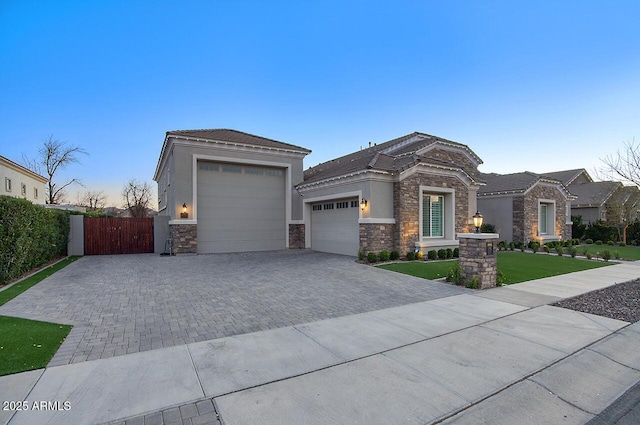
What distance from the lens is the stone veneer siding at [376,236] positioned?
1262cm

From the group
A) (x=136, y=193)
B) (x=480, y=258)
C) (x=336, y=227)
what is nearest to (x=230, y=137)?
(x=336, y=227)

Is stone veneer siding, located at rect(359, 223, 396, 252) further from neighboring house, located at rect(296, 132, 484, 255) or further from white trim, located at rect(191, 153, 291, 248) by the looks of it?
white trim, located at rect(191, 153, 291, 248)

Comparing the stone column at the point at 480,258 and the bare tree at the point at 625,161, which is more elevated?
the bare tree at the point at 625,161

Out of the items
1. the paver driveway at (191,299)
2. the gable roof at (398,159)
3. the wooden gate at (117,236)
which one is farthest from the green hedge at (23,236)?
the gable roof at (398,159)

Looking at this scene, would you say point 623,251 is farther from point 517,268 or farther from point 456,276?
point 456,276

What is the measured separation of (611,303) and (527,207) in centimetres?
1414

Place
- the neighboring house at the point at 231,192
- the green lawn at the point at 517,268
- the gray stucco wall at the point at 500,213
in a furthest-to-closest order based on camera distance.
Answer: the gray stucco wall at the point at 500,213 < the neighboring house at the point at 231,192 < the green lawn at the point at 517,268

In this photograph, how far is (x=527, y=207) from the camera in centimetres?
1903

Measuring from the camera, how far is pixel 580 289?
7.97 metres

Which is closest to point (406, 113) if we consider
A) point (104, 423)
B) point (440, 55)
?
point (440, 55)

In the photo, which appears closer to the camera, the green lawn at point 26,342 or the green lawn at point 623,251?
the green lawn at point 26,342

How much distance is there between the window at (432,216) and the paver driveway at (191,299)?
4.69m

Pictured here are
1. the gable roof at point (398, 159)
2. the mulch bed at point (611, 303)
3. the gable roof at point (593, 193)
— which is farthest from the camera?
the gable roof at point (593, 193)

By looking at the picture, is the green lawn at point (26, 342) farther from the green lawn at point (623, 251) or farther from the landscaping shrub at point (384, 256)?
the green lawn at point (623, 251)
